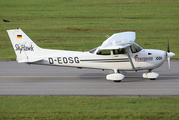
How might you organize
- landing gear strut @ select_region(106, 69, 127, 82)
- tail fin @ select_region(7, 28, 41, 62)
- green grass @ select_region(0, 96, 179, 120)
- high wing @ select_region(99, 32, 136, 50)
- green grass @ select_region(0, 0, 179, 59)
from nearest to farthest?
green grass @ select_region(0, 96, 179, 120) < high wing @ select_region(99, 32, 136, 50) < landing gear strut @ select_region(106, 69, 127, 82) < tail fin @ select_region(7, 28, 41, 62) < green grass @ select_region(0, 0, 179, 59)

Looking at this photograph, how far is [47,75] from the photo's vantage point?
15.8 meters

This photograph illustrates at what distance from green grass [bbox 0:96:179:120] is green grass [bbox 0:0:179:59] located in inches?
442

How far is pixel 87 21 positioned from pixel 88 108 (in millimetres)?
25082

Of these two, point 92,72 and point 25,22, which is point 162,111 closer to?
point 92,72

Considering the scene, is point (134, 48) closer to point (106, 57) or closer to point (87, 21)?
point (106, 57)

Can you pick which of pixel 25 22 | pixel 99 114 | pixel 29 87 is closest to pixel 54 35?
pixel 25 22

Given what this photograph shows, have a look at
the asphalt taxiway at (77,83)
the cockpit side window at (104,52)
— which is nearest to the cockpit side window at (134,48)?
the cockpit side window at (104,52)

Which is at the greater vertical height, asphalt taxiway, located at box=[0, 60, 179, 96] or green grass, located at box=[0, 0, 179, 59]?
green grass, located at box=[0, 0, 179, 59]

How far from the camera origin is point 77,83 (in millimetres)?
13969

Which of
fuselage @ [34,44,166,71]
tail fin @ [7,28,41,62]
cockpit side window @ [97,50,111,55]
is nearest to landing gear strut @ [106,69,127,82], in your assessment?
fuselage @ [34,44,166,71]

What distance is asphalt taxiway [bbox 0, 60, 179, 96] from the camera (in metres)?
12.4

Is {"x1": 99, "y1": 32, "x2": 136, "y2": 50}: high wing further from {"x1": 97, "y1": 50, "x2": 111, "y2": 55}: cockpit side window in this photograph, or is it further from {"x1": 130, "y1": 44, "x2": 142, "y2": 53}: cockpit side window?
{"x1": 97, "y1": 50, "x2": 111, "y2": 55}: cockpit side window

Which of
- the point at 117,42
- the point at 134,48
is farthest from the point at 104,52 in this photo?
the point at 134,48

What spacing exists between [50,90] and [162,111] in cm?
540
